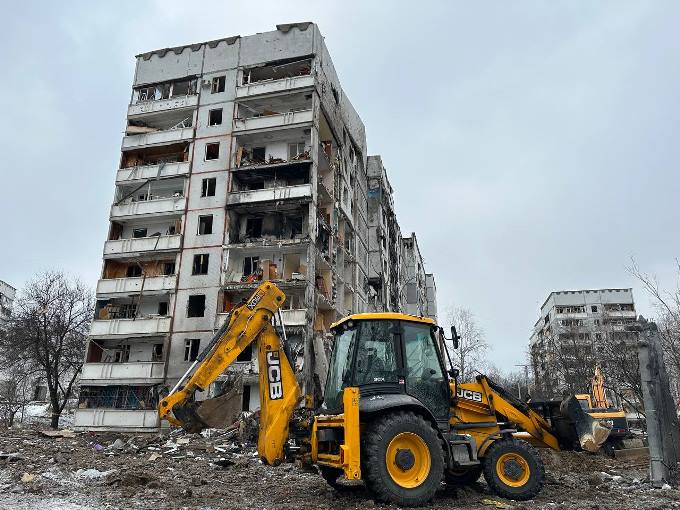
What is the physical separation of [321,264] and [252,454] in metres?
15.4

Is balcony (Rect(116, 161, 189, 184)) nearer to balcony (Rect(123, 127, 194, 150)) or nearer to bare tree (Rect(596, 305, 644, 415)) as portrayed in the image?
balcony (Rect(123, 127, 194, 150))

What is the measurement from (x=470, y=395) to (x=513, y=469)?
1389 millimetres

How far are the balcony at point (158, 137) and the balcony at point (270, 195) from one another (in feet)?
20.9

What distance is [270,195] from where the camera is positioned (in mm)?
30219

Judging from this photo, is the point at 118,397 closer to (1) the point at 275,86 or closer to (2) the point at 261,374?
(1) the point at 275,86

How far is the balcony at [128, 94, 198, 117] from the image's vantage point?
34.9 meters

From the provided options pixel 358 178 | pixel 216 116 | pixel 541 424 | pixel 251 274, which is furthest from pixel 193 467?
pixel 358 178

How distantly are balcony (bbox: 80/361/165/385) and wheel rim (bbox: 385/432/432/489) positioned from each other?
923 inches

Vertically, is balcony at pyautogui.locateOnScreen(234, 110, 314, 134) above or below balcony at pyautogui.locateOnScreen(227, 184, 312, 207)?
above

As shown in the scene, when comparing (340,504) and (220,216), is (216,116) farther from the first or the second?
(340,504)

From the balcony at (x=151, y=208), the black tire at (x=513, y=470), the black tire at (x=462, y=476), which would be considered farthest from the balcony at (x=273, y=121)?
the black tire at (x=513, y=470)

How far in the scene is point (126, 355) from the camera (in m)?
30.6

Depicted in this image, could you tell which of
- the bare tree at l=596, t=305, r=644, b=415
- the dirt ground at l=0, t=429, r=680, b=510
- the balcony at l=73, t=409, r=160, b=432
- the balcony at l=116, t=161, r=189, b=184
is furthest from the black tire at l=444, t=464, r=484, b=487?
the balcony at l=116, t=161, r=189, b=184

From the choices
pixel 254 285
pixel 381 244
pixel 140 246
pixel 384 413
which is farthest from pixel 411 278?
pixel 384 413
